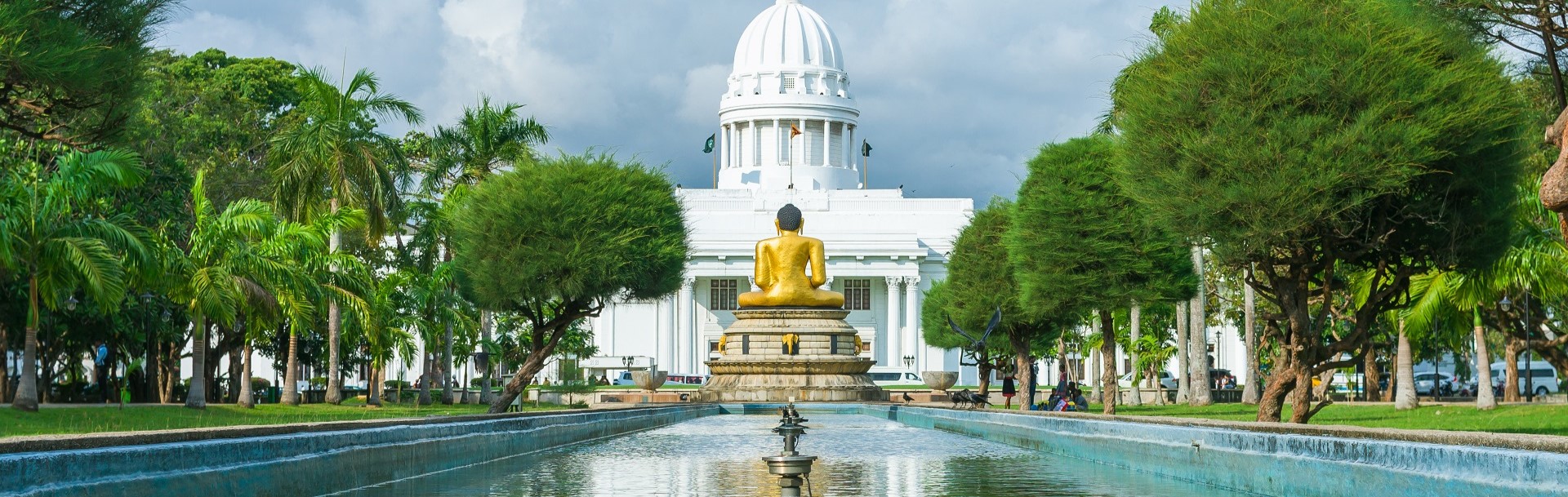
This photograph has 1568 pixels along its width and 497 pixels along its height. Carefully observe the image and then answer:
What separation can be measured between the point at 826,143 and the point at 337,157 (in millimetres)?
77741

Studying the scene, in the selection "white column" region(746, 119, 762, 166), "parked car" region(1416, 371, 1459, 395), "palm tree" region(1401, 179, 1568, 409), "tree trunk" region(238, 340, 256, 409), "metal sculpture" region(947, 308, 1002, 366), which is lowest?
"parked car" region(1416, 371, 1459, 395)

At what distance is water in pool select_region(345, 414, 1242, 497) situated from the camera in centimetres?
1239

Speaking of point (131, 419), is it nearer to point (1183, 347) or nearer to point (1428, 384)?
point (1183, 347)

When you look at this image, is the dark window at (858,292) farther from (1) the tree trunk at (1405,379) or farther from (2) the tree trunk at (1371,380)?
(1) the tree trunk at (1405,379)

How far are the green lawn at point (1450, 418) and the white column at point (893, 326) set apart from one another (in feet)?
175

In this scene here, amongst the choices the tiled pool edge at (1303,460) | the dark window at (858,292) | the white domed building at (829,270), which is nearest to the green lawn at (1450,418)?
the tiled pool edge at (1303,460)

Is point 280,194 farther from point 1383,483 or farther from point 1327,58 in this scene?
point 1383,483

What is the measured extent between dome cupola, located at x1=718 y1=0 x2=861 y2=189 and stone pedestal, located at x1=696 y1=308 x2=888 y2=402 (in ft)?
202

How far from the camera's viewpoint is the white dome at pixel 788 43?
372ft

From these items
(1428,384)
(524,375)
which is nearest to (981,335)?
(524,375)

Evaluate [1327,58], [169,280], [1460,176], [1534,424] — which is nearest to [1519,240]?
[1534,424]

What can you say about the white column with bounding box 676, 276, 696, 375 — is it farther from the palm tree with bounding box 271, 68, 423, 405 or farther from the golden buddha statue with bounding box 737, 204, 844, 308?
the palm tree with bounding box 271, 68, 423, 405

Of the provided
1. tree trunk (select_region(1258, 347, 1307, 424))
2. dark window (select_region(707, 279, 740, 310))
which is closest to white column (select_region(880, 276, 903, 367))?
dark window (select_region(707, 279, 740, 310))

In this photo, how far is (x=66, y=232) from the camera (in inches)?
977
